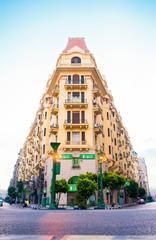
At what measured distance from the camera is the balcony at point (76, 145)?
3962 cm

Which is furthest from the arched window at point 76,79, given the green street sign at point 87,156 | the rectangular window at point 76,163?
the rectangular window at point 76,163

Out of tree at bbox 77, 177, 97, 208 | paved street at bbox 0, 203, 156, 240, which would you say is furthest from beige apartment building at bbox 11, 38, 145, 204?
paved street at bbox 0, 203, 156, 240

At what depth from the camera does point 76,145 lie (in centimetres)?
3988

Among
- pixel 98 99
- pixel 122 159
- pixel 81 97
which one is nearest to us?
pixel 81 97

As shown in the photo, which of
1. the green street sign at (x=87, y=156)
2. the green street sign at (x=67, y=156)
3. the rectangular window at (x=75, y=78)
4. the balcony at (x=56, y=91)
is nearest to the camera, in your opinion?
the green street sign at (x=87, y=156)

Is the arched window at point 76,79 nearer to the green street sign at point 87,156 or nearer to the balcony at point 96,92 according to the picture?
the balcony at point 96,92

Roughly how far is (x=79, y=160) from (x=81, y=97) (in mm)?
10306

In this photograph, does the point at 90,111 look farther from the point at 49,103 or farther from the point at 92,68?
the point at 49,103

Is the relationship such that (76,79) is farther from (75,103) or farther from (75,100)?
(75,103)

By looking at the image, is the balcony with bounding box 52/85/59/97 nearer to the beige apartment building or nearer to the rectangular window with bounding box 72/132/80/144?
the beige apartment building

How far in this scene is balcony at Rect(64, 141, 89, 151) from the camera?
1560 inches

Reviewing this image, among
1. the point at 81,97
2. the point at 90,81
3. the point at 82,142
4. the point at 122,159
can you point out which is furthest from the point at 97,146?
the point at 122,159

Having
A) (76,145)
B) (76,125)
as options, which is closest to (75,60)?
(76,125)

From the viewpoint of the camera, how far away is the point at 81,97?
43094mm
